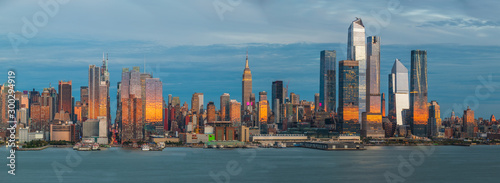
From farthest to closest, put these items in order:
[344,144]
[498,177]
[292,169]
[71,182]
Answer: [344,144] → [292,169] → [498,177] → [71,182]

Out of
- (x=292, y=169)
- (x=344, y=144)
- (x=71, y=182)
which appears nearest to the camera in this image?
(x=71, y=182)

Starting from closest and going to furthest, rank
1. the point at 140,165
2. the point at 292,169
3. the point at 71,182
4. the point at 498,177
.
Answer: the point at 71,182 → the point at 498,177 → the point at 292,169 → the point at 140,165

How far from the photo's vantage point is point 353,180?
7862cm

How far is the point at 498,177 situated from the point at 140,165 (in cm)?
5396

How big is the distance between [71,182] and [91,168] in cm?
2038

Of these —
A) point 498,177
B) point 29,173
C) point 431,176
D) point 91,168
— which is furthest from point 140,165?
point 498,177

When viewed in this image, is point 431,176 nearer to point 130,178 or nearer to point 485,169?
point 485,169

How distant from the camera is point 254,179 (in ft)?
260

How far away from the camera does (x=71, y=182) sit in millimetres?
75500

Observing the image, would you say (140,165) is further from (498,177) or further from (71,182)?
(498,177)

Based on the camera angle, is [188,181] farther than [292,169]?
No

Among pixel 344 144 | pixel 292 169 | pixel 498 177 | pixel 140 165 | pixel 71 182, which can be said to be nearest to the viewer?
pixel 71 182

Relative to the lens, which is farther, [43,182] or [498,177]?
[498,177]

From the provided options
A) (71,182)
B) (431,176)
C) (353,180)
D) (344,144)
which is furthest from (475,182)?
(344,144)
